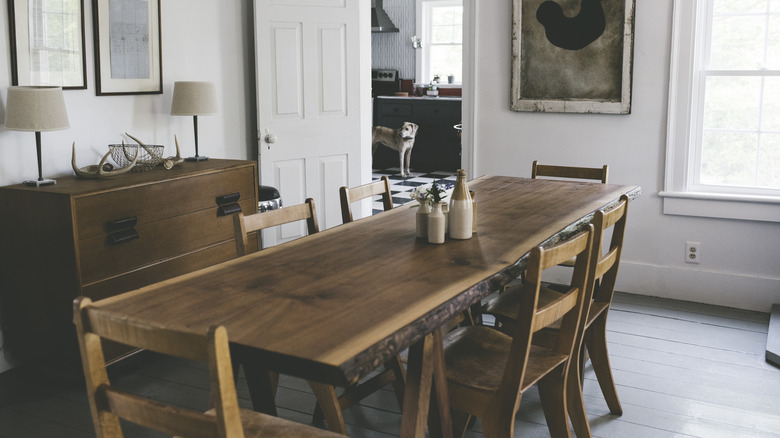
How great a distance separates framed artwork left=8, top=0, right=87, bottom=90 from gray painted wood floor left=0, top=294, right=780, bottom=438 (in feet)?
4.89

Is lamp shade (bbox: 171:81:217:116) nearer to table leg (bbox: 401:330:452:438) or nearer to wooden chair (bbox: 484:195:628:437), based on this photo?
wooden chair (bbox: 484:195:628:437)

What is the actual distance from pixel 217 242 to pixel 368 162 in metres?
2.14

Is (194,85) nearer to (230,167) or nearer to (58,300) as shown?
(230,167)

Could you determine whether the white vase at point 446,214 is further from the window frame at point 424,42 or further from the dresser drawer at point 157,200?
the window frame at point 424,42

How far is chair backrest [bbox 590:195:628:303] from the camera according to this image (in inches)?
92.6

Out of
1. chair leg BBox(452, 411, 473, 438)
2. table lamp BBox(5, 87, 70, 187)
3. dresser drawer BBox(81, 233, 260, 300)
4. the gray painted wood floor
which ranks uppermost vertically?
table lamp BBox(5, 87, 70, 187)

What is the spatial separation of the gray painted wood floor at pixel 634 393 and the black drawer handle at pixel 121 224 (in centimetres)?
74

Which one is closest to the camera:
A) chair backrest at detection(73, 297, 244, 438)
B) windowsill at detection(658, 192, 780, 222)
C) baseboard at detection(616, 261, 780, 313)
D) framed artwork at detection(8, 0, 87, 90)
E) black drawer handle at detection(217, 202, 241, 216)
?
chair backrest at detection(73, 297, 244, 438)

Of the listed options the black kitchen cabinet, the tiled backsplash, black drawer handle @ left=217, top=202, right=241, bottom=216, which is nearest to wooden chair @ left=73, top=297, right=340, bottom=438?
black drawer handle @ left=217, top=202, right=241, bottom=216

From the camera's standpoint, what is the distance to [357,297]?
6.46ft

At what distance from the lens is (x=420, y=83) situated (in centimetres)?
1084

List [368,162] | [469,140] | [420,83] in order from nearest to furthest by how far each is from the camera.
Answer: [469,140] → [368,162] → [420,83]

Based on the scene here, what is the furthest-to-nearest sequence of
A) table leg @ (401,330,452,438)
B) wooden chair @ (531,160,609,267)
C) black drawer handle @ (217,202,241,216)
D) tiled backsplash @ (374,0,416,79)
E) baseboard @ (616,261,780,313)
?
tiled backsplash @ (374,0,416,79) → baseboard @ (616,261,780,313) → black drawer handle @ (217,202,241,216) → wooden chair @ (531,160,609,267) → table leg @ (401,330,452,438)

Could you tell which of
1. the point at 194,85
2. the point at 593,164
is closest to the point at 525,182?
the point at 593,164
